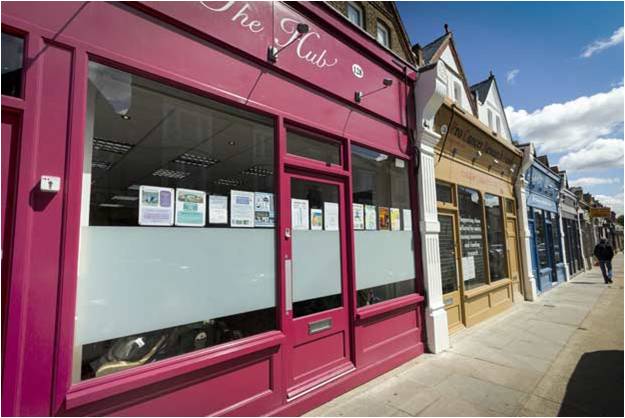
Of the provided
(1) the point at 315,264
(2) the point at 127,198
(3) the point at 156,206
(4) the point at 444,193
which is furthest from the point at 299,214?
(4) the point at 444,193

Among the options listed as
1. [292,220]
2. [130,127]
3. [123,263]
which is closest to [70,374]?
[123,263]

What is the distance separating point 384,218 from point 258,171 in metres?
2.17

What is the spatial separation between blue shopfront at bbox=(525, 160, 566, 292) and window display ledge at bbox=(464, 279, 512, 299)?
3074 mm

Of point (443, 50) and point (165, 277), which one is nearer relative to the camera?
point (165, 277)

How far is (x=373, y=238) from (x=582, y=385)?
3.04 metres

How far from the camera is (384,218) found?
4887 millimetres

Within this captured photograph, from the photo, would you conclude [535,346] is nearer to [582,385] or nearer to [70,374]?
[582,385]

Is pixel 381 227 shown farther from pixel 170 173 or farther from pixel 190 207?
pixel 170 173

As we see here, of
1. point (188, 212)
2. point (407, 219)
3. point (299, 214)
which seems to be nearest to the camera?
point (188, 212)

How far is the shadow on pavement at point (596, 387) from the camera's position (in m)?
3.45

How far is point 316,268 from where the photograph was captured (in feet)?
12.7

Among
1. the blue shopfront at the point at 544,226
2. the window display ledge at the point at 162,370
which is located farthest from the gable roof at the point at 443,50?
the window display ledge at the point at 162,370

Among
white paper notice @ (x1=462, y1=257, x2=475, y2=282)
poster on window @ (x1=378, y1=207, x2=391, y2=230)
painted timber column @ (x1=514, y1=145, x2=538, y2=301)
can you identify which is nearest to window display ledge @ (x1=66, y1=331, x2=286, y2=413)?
poster on window @ (x1=378, y1=207, x2=391, y2=230)

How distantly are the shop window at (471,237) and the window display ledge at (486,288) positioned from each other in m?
0.09
